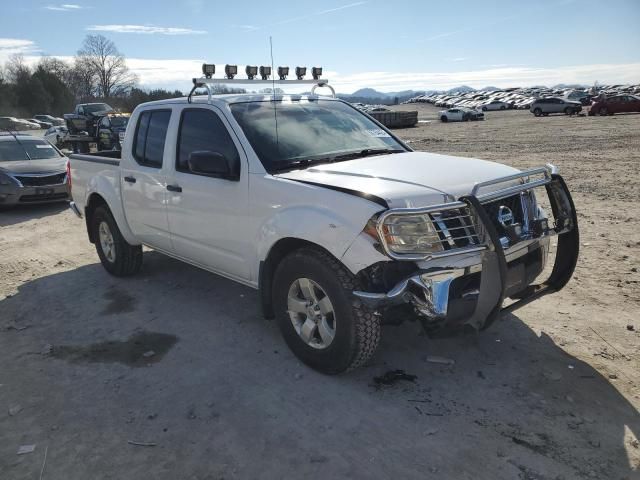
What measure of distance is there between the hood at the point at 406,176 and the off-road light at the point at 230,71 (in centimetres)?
164

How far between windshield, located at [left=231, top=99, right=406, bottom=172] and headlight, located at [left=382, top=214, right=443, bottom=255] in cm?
124

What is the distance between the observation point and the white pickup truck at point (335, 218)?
10.2 ft

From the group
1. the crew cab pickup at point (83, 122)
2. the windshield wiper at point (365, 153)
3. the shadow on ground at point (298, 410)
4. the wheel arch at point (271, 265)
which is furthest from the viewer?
the crew cab pickup at point (83, 122)

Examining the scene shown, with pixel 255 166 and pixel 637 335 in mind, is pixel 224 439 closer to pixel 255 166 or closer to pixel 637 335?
A: pixel 255 166

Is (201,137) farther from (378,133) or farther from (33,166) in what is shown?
(33,166)

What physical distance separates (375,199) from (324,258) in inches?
22.2

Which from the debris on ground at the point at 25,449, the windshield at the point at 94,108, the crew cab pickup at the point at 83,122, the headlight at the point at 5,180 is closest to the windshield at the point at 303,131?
the debris on ground at the point at 25,449

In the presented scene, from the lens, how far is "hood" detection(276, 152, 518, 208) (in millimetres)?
3199

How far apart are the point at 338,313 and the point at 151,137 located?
297cm

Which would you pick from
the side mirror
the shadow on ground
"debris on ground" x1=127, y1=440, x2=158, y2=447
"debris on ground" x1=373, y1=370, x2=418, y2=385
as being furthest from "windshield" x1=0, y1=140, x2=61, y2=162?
"debris on ground" x1=373, y1=370, x2=418, y2=385

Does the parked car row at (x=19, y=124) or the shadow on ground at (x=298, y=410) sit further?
the parked car row at (x=19, y=124)

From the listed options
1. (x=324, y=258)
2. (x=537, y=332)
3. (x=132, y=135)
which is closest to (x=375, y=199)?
(x=324, y=258)

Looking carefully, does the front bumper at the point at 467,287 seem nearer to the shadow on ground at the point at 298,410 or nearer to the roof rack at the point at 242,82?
the shadow on ground at the point at 298,410

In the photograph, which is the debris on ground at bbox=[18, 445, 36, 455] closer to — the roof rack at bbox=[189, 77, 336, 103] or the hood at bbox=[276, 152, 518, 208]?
the hood at bbox=[276, 152, 518, 208]
